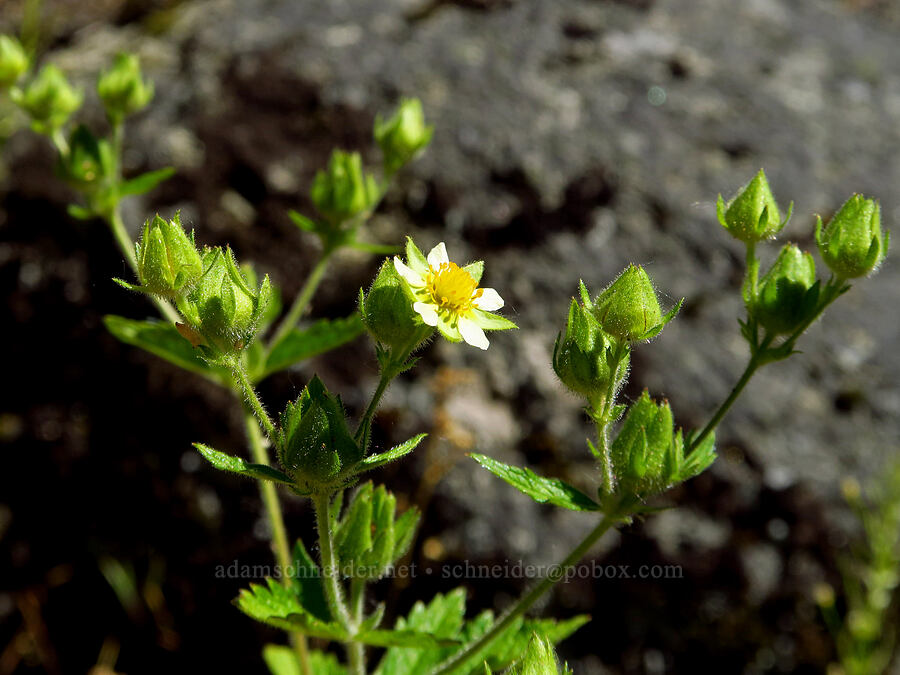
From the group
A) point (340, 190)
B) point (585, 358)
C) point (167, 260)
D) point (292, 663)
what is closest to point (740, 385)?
point (585, 358)

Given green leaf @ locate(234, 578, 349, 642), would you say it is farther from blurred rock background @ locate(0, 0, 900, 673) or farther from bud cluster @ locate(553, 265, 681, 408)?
blurred rock background @ locate(0, 0, 900, 673)

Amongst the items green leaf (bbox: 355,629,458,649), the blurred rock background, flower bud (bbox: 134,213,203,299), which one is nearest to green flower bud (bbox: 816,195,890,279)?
green leaf (bbox: 355,629,458,649)

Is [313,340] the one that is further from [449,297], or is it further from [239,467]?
[239,467]

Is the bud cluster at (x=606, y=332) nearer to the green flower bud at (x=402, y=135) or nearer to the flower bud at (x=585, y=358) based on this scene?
the flower bud at (x=585, y=358)

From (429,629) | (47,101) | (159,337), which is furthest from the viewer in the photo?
(47,101)

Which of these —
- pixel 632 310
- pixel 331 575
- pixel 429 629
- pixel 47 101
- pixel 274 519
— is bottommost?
pixel 429 629

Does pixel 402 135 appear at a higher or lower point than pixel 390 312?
lower
